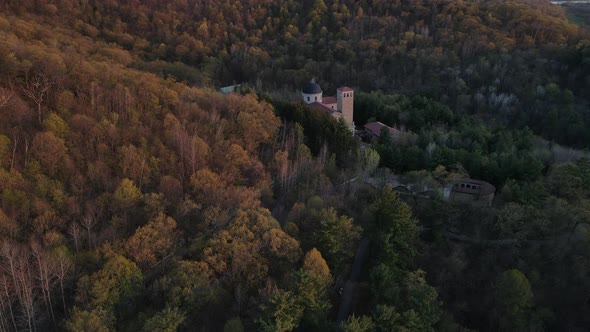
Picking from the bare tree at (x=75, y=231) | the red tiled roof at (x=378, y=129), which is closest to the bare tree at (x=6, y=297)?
the bare tree at (x=75, y=231)

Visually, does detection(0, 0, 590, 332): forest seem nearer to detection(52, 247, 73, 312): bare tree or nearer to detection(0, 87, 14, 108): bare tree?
detection(52, 247, 73, 312): bare tree

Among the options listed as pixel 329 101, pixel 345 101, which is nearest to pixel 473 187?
pixel 345 101

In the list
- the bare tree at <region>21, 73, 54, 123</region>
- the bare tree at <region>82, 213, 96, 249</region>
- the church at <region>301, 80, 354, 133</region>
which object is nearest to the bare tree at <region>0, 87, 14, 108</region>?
the bare tree at <region>21, 73, 54, 123</region>

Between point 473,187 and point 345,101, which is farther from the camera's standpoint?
point 345,101

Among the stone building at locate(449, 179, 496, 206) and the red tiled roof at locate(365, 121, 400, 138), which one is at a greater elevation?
the stone building at locate(449, 179, 496, 206)

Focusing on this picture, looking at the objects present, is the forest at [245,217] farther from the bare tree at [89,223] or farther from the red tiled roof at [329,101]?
the red tiled roof at [329,101]

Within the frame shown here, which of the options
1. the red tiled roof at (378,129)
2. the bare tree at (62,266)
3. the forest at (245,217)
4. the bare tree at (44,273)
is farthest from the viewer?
the red tiled roof at (378,129)

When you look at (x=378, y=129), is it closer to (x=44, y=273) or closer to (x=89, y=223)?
(x=89, y=223)

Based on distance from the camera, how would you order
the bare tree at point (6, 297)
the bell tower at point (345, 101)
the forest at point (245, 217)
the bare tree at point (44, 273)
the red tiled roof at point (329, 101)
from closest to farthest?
1. the bare tree at point (6, 297)
2. the bare tree at point (44, 273)
3. the forest at point (245, 217)
4. the bell tower at point (345, 101)
5. the red tiled roof at point (329, 101)
